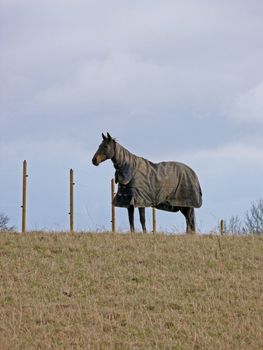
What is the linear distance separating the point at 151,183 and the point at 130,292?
8.23 m

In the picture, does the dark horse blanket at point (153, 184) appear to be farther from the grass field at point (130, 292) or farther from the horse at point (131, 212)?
the grass field at point (130, 292)

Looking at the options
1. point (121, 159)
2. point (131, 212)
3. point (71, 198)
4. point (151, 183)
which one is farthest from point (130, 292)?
point (71, 198)

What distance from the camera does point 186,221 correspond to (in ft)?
88.0

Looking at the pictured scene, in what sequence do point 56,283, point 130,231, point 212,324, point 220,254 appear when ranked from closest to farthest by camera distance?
point 212,324 → point 56,283 → point 220,254 → point 130,231

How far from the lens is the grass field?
14.5m

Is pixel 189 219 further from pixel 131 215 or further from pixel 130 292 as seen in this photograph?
pixel 130 292

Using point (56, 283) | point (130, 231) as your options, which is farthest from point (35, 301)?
point (130, 231)

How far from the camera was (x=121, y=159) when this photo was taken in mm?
25453

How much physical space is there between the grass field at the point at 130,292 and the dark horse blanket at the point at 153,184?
7.25ft

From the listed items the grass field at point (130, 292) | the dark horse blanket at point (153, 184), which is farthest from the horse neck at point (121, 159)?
the grass field at point (130, 292)

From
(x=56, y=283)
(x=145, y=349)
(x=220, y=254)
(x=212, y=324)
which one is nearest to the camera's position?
(x=145, y=349)

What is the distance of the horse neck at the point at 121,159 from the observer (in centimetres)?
2538

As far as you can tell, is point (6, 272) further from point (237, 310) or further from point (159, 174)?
point (159, 174)

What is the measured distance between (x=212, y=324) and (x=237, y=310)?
1.14 m
